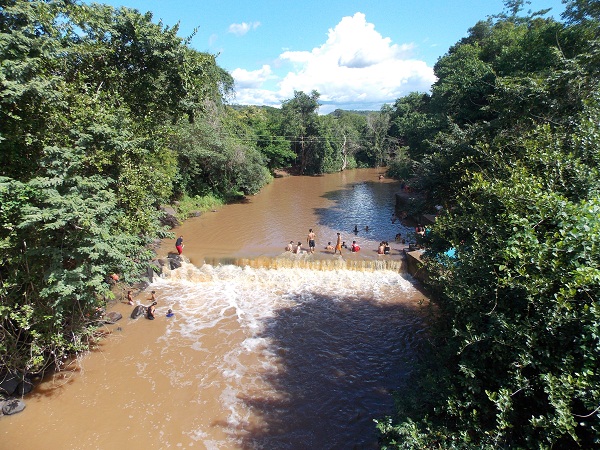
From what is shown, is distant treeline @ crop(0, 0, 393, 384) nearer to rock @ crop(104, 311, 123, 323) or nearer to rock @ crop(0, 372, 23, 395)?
rock @ crop(0, 372, 23, 395)

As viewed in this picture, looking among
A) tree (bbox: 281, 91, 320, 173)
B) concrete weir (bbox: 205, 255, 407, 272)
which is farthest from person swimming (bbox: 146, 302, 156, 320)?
tree (bbox: 281, 91, 320, 173)

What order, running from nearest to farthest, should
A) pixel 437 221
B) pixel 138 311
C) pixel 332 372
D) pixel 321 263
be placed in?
pixel 437 221 → pixel 332 372 → pixel 138 311 → pixel 321 263

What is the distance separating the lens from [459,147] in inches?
332

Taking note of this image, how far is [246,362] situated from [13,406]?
212 inches

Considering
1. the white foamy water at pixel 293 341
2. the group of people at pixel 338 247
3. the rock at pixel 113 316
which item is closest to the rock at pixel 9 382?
the rock at pixel 113 316

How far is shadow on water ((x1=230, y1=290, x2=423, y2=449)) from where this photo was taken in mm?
7203

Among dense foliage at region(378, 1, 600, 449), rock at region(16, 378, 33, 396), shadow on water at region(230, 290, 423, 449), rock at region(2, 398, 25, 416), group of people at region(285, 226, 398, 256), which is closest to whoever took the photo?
dense foliage at region(378, 1, 600, 449)

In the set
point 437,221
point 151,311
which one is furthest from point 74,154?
point 437,221

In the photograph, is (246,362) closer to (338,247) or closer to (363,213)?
(338,247)

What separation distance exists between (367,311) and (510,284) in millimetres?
8643

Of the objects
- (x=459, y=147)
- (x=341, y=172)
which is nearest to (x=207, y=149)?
(x=459, y=147)

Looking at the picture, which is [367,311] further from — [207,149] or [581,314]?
[207,149]

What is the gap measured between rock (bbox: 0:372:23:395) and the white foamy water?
11.5 feet

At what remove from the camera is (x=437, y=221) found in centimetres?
598
